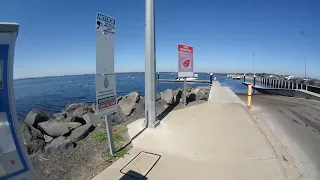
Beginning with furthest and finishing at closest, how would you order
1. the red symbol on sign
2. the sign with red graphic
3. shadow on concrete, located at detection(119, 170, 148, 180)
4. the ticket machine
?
the red symbol on sign, the sign with red graphic, shadow on concrete, located at detection(119, 170, 148, 180), the ticket machine

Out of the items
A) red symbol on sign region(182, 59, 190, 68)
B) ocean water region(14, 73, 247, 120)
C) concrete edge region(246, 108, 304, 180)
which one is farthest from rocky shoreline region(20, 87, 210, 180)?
ocean water region(14, 73, 247, 120)

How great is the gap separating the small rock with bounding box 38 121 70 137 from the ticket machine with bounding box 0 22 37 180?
5271mm

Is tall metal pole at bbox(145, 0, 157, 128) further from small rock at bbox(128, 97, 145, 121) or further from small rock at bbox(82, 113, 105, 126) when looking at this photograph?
small rock at bbox(128, 97, 145, 121)

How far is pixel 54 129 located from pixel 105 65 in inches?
128

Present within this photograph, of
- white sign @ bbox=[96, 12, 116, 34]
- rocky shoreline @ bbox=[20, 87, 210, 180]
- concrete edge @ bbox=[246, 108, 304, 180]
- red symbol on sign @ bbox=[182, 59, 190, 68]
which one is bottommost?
concrete edge @ bbox=[246, 108, 304, 180]

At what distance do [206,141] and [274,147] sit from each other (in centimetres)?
160

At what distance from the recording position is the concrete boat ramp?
14.3ft

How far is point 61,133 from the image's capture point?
6863mm

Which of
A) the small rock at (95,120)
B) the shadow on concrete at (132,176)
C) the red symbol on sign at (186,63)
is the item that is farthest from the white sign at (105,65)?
the red symbol on sign at (186,63)

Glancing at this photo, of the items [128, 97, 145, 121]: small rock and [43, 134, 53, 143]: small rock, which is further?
[128, 97, 145, 121]: small rock

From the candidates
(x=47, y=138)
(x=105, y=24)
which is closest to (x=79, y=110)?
(x=47, y=138)

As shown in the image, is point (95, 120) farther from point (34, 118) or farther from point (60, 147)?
point (60, 147)

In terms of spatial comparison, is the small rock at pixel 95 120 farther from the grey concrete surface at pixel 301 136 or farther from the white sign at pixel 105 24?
the grey concrete surface at pixel 301 136

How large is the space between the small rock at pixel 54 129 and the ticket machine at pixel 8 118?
5.27 meters
